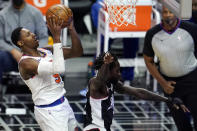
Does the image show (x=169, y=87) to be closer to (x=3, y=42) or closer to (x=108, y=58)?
(x=108, y=58)

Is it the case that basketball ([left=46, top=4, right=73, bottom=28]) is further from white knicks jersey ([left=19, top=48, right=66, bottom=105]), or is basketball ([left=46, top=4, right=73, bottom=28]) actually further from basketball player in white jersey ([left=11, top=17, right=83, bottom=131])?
white knicks jersey ([left=19, top=48, right=66, bottom=105])

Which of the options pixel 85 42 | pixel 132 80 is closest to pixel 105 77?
pixel 132 80

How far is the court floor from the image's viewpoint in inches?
332

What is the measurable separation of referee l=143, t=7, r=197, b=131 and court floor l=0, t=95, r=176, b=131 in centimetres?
110

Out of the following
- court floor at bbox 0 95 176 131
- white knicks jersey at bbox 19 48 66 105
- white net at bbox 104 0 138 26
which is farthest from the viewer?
court floor at bbox 0 95 176 131

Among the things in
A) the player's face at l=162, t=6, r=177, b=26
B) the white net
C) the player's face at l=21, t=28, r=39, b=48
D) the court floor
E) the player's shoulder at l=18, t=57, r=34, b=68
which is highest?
the white net

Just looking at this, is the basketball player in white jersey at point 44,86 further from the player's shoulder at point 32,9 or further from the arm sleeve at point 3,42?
the player's shoulder at point 32,9

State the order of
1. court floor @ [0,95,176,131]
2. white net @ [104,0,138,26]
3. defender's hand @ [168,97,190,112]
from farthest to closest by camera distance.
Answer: court floor @ [0,95,176,131], defender's hand @ [168,97,190,112], white net @ [104,0,138,26]

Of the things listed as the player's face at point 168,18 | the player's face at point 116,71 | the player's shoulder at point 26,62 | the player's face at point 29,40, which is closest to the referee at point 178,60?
the player's face at point 168,18

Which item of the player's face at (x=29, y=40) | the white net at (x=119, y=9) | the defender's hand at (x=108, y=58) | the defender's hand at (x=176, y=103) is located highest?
the white net at (x=119, y=9)

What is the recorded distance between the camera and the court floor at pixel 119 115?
844 cm

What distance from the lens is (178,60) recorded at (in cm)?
742

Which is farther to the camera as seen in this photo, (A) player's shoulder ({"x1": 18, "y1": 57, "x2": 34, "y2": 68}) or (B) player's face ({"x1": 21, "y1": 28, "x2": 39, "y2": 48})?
(B) player's face ({"x1": 21, "y1": 28, "x2": 39, "y2": 48})

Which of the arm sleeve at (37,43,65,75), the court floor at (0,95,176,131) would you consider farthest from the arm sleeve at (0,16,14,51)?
the arm sleeve at (37,43,65,75)
